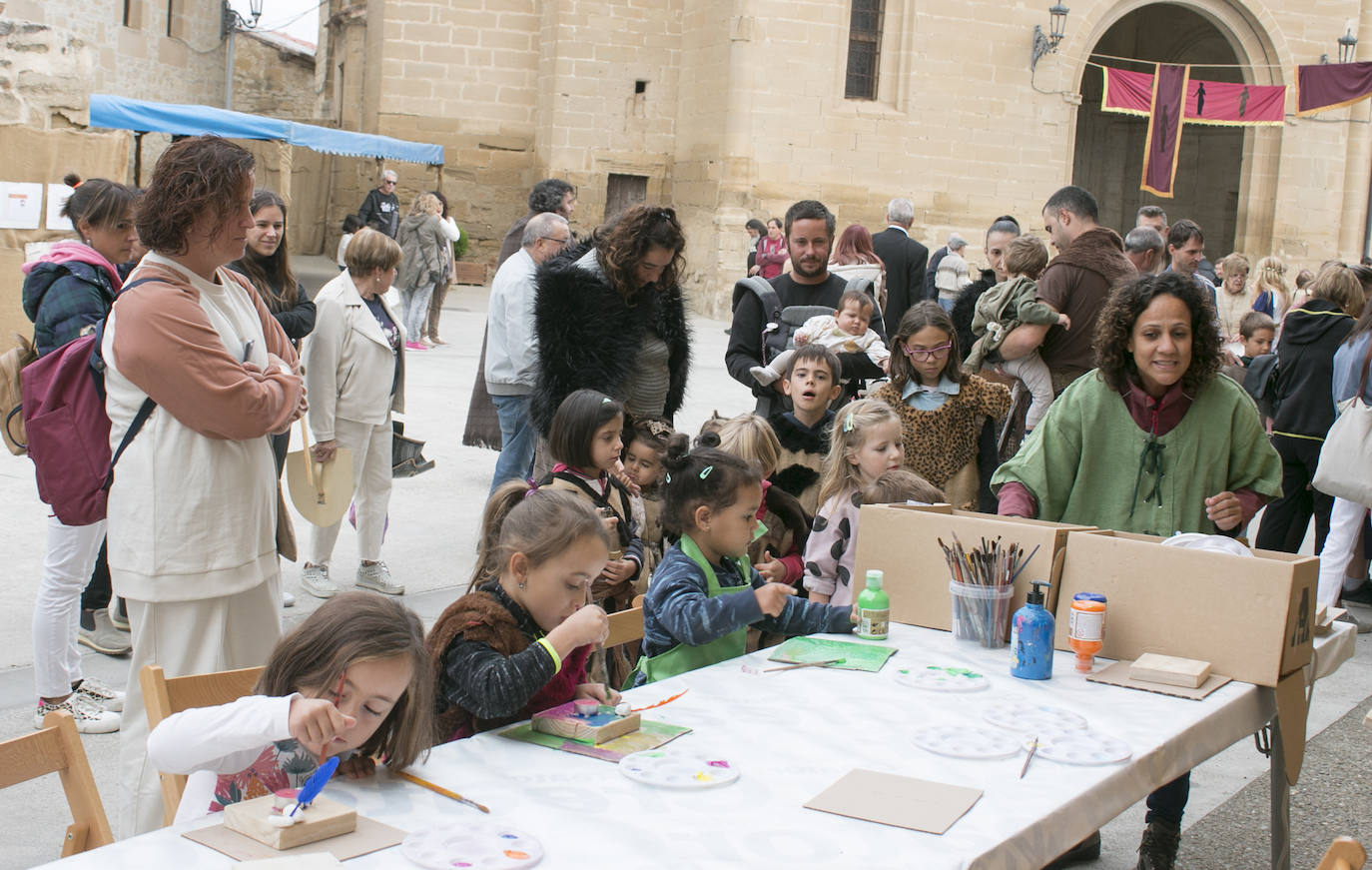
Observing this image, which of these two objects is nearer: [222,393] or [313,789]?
[313,789]

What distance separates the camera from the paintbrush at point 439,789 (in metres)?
1.90

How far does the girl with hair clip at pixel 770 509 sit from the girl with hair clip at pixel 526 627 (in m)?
1.46

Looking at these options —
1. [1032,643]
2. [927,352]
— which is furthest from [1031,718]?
[927,352]

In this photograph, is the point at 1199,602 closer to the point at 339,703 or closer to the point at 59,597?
the point at 339,703

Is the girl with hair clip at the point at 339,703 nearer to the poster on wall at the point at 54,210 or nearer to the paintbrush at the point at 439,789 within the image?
the paintbrush at the point at 439,789

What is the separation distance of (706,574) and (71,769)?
1.48 metres

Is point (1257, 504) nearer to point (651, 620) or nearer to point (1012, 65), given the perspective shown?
point (651, 620)

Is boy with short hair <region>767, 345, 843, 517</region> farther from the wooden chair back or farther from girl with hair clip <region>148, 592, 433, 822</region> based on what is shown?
girl with hair clip <region>148, 592, 433, 822</region>

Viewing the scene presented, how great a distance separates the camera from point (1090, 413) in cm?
353

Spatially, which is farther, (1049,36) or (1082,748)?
(1049,36)

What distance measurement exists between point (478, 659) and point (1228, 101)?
2074 cm

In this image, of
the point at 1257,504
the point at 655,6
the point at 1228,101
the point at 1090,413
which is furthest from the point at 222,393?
the point at 1228,101

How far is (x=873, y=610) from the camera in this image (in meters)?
2.99

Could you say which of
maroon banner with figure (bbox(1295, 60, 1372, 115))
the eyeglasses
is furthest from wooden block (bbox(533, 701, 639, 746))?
maroon banner with figure (bbox(1295, 60, 1372, 115))
